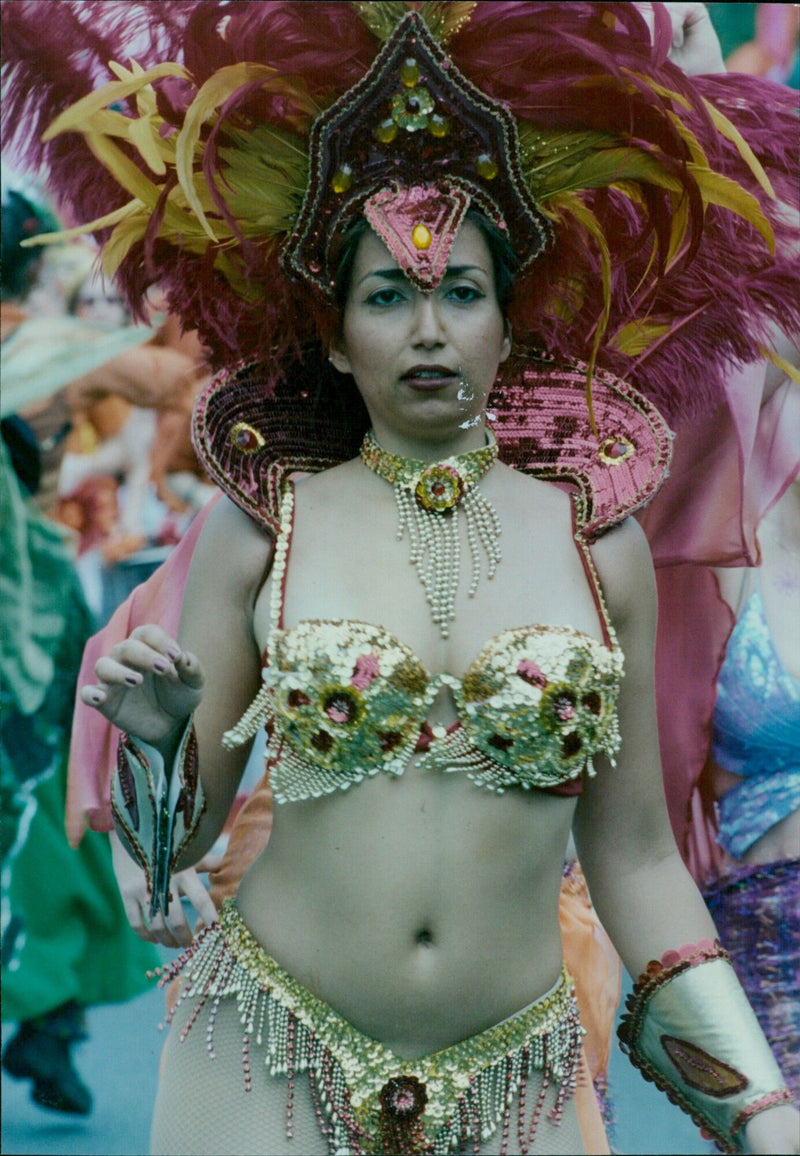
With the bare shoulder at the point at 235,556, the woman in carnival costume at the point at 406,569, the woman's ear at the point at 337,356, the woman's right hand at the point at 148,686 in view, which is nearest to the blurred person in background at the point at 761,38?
the woman in carnival costume at the point at 406,569

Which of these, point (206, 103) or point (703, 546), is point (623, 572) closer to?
point (703, 546)

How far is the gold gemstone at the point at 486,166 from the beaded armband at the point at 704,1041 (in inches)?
43.3

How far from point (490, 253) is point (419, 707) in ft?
2.11

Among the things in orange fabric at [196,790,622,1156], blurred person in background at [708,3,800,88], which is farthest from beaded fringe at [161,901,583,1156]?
blurred person in background at [708,3,800,88]

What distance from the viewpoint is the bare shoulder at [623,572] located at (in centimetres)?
234

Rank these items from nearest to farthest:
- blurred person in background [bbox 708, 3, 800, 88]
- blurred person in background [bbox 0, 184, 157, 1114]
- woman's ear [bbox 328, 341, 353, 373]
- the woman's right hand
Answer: the woman's right hand
woman's ear [bbox 328, 341, 353, 373]
blurred person in background [bbox 708, 3, 800, 88]
blurred person in background [bbox 0, 184, 157, 1114]

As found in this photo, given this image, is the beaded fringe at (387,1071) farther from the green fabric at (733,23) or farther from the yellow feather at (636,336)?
the green fabric at (733,23)

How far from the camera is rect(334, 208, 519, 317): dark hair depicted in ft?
7.43

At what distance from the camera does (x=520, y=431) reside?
248cm

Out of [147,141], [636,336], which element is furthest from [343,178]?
[636,336]

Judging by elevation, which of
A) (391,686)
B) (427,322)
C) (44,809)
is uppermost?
(427,322)

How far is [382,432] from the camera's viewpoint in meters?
2.33

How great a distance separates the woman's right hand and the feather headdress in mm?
540

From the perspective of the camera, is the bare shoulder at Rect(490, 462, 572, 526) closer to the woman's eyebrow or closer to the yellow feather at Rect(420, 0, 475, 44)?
the woman's eyebrow
